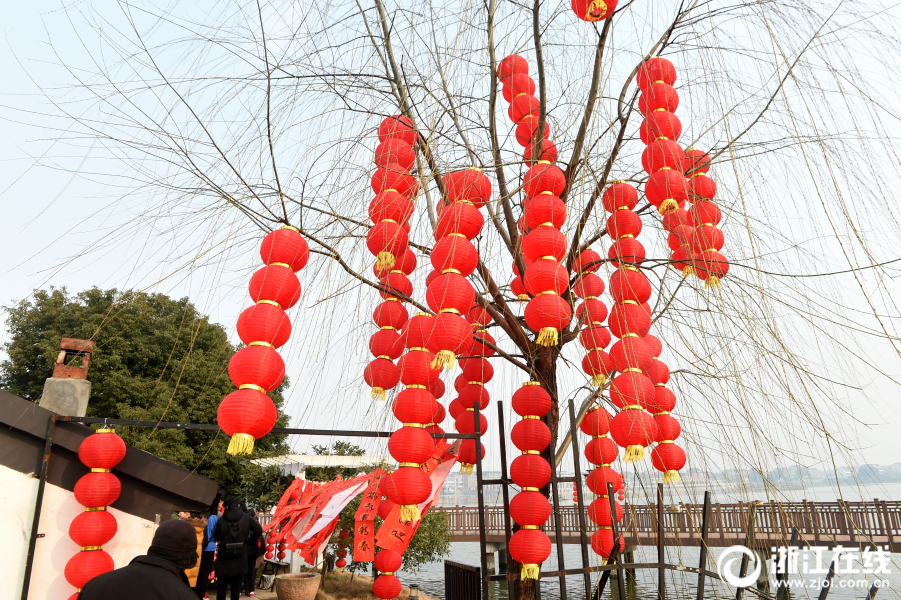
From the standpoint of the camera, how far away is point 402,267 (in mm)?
4277

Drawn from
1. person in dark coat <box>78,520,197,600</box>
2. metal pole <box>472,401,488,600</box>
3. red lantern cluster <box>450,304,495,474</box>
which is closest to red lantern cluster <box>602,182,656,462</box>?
metal pole <box>472,401,488,600</box>

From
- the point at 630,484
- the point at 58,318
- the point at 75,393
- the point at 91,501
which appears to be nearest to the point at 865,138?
the point at 630,484

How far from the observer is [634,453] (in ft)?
9.30

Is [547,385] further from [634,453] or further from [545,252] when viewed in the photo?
[545,252]

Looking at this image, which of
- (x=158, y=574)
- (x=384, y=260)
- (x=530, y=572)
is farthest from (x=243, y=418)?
(x=530, y=572)

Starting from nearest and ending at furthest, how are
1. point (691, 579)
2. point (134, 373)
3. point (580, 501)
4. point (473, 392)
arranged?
point (580, 501), point (473, 392), point (691, 579), point (134, 373)

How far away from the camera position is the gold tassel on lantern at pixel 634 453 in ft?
9.23

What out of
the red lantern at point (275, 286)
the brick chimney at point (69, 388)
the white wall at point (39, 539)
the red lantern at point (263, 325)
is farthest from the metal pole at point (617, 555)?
the brick chimney at point (69, 388)

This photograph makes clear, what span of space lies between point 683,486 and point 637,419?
499 millimetres

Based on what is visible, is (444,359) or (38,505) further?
(38,505)

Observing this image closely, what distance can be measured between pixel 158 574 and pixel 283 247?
5.60 ft

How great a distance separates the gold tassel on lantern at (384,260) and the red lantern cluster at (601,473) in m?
1.75

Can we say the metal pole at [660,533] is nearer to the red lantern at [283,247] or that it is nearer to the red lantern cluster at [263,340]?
the red lantern cluster at [263,340]

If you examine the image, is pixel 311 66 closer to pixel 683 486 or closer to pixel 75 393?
pixel 683 486
